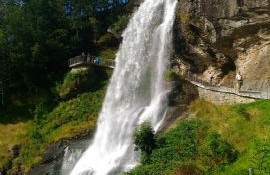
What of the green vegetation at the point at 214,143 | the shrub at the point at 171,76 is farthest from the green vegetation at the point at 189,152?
the shrub at the point at 171,76

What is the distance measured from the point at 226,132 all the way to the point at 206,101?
5946mm

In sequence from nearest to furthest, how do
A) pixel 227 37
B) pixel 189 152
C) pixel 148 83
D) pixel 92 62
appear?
pixel 189 152 → pixel 227 37 → pixel 148 83 → pixel 92 62

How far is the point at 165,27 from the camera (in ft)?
133

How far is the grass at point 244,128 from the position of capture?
1009 inches

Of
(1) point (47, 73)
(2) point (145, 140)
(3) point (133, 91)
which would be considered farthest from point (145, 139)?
(1) point (47, 73)

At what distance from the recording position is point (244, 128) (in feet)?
97.4

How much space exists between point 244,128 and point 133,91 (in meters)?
12.6

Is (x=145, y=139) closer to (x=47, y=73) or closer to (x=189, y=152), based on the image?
(x=189, y=152)

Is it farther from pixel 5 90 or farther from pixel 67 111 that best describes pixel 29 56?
pixel 67 111

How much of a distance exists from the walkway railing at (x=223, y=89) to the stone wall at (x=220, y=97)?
7.9 inches

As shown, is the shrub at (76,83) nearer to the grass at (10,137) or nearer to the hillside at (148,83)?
the hillside at (148,83)

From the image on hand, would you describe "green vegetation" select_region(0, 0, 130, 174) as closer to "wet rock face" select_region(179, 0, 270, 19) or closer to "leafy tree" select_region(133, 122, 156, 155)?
"leafy tree" select_region(133, 122, 156, 155)

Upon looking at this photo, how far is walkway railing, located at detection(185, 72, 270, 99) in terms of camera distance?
32.2 m

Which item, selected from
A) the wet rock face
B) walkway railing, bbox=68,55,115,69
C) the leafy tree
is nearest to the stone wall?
the wet rock face
